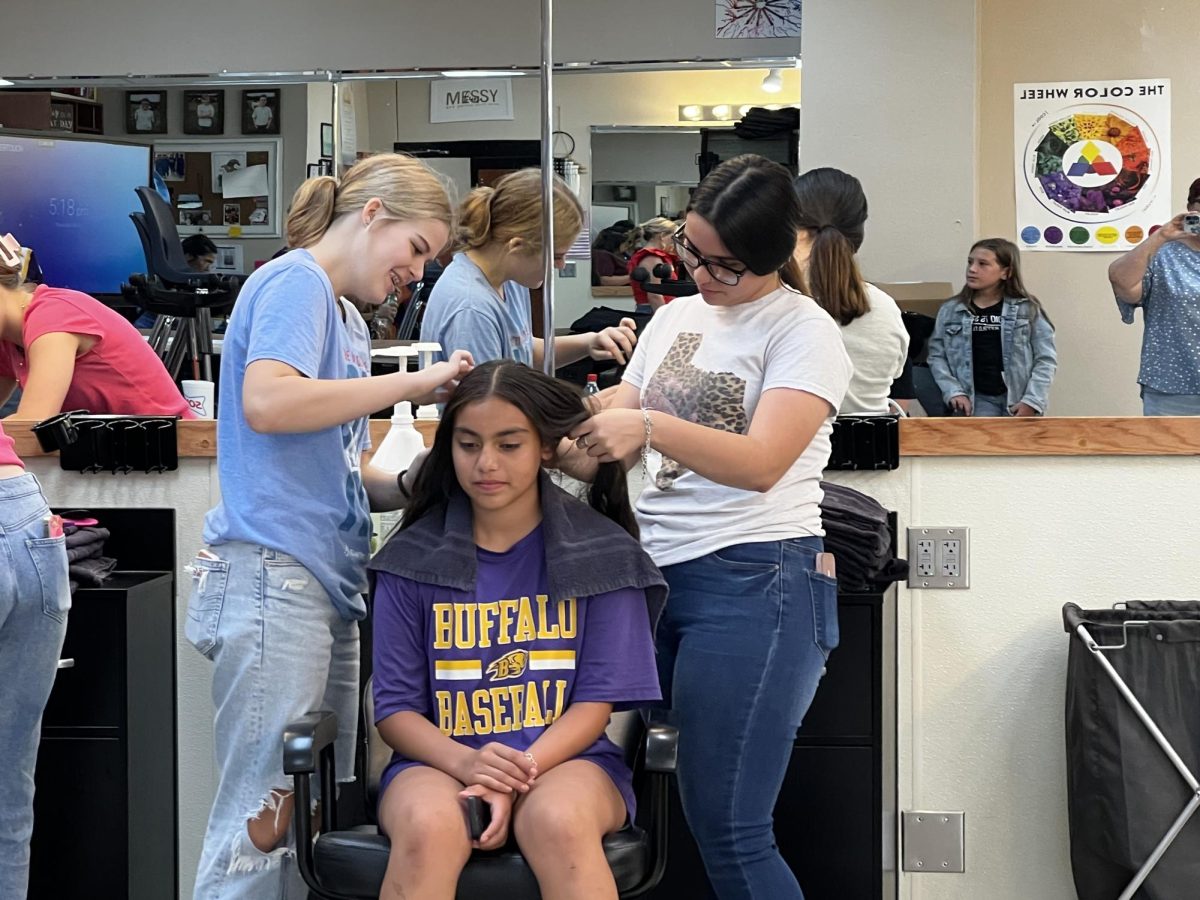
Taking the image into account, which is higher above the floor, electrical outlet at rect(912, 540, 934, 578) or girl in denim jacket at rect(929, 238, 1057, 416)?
girl in denim jacket at rect(929, 238, 1057, 416)

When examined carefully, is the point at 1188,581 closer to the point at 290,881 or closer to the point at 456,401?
the point at 456,401

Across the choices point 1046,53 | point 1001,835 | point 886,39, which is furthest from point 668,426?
point 1046,53

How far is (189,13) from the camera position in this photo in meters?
5.91

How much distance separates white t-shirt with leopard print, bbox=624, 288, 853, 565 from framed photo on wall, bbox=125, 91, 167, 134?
456 cm

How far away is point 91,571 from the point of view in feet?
7.72

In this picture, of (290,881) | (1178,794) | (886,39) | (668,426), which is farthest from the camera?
(886,39)

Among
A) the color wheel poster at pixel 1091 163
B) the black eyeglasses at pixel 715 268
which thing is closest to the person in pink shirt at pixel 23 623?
the black eyeglasses at pixel 715 268

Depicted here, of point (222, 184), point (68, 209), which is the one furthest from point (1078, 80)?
point (68, 209)

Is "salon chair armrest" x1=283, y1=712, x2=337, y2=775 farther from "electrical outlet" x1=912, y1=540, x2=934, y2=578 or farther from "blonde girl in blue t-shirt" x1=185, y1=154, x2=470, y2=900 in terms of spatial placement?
"electrical outlet" x1=912, y1=540, x2=934, y2=578

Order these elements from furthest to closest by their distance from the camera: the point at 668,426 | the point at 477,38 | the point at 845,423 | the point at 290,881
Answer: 1. the point at 477,38
2. the point at 845,423
3. the point at 290,881
4. the point at 668,426

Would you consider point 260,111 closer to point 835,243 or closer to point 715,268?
point 835,243

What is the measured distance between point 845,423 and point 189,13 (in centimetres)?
451

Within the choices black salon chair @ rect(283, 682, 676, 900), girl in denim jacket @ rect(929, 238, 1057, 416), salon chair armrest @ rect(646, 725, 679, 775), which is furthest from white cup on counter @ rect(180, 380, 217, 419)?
girl in denim jacket @ rect(929, 238, 1057, 416)

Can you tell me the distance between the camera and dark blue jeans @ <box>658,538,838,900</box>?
1776 millimetres
